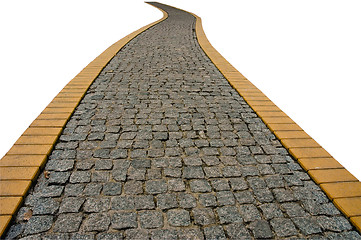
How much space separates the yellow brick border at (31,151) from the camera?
2025 mm

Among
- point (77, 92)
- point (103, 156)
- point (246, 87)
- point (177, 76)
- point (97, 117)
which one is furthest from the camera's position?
point (177, 76)

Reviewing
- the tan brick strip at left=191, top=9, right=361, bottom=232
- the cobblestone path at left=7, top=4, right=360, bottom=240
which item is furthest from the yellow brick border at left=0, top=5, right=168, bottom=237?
the tan brick strip at left=191, top=9, right=361, bottom=232

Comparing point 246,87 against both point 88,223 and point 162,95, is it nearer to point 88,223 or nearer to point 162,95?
point 162,95

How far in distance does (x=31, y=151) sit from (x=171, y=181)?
1582 millimetres

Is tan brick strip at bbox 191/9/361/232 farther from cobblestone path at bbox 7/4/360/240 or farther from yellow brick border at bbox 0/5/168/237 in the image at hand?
yellow brick border at bbox 0/5/168/237

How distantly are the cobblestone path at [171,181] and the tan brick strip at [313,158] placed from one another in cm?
9

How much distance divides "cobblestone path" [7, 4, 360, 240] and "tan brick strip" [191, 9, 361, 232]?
9cm

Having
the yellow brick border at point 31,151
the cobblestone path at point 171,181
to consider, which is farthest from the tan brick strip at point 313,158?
the yellow brick border at point 31,151

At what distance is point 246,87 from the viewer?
14.5 feet

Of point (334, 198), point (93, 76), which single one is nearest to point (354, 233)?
point (334, 198)

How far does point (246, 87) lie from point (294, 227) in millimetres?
2942

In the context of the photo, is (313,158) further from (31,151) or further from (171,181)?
(31,151)

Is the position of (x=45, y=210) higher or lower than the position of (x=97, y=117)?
lower

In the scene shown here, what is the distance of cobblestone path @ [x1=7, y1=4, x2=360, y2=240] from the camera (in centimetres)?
188
